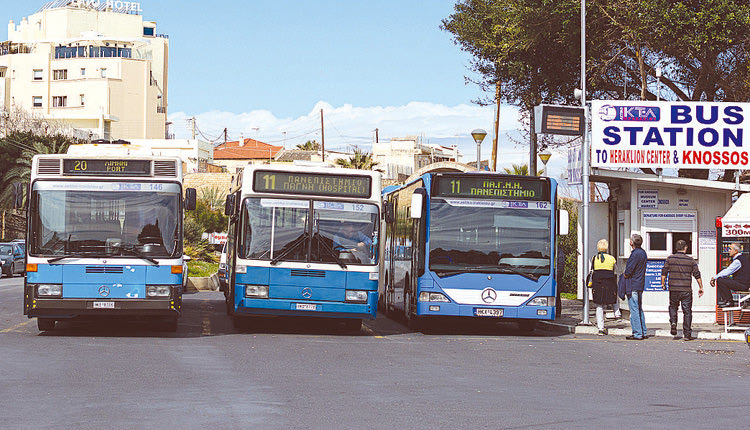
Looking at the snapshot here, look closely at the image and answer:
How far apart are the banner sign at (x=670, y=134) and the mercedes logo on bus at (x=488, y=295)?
470 centimetres

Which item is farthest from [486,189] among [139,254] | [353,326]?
[139,254]

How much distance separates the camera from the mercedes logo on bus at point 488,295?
18141 mm

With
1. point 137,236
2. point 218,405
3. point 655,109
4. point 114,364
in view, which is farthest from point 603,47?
point 218,405

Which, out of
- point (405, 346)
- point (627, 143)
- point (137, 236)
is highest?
point (627, 143)

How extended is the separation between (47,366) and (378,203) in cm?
693

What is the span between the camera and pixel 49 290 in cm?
1561

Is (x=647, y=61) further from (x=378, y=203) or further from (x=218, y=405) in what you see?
(x=218, y=405)

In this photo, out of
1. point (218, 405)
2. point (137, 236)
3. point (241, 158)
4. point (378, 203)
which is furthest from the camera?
point (241, 158)

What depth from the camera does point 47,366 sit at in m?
12.2

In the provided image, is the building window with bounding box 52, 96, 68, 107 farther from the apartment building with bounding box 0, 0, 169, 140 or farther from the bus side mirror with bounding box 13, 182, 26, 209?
the bus side mirror with bounding box 13, 182, 26, 209

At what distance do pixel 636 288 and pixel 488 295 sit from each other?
260 cm

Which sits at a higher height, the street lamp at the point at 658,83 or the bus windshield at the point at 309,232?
the street lamp at the point at 658,83

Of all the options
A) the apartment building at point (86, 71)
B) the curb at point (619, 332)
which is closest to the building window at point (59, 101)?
the apartment building at point (86, 71)

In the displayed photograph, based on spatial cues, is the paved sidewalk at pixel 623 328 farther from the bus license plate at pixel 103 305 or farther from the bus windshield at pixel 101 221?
the bus license plate at pixel 103 305
